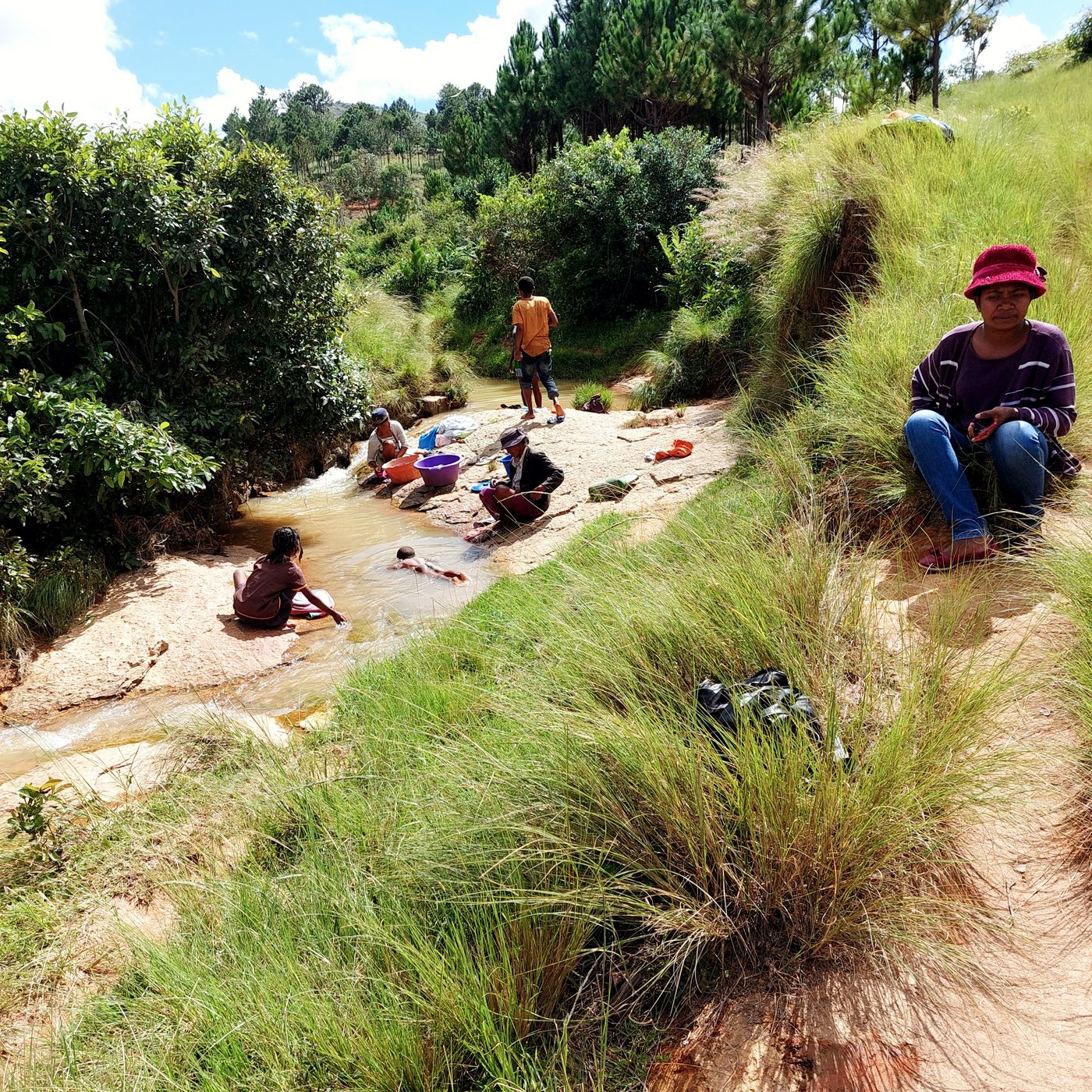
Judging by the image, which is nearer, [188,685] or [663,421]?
[188,685]

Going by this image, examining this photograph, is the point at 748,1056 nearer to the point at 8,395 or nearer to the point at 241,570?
the point at 241,570

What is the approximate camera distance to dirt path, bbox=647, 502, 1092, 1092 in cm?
154

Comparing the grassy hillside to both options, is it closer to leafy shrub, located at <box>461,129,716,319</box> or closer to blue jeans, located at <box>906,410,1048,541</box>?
blue jeans, located at <box>906,410,1048,541</box>

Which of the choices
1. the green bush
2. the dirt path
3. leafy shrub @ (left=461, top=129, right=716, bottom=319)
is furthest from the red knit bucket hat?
leafy shrub @ (left=461, top=129, right=716, bottom=319)

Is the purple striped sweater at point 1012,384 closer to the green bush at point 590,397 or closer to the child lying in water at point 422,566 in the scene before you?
the child lying in water at point 422,566

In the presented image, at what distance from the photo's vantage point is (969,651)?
262 cm

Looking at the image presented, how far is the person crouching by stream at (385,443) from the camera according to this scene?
11.2m

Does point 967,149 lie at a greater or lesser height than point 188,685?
greater

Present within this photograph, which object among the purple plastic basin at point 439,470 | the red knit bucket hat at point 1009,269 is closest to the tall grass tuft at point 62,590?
the purple plastic basin at point 439,470

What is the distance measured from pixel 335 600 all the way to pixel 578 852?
571 centimetres

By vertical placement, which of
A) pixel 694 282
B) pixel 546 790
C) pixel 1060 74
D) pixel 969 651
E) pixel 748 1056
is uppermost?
pixel 1060 74

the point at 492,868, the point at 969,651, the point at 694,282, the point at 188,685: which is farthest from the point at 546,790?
the point at 694,282

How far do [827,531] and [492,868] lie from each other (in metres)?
2.85

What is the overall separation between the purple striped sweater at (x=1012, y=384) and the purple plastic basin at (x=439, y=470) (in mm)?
6831
